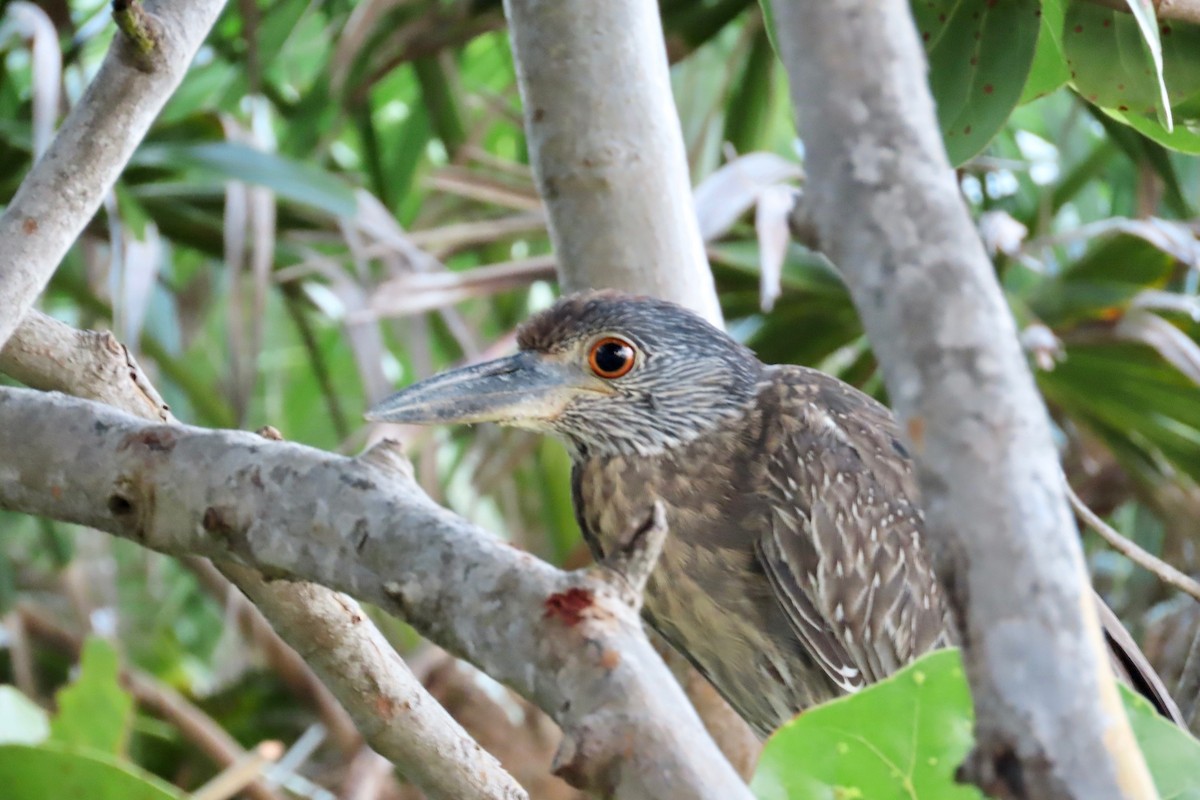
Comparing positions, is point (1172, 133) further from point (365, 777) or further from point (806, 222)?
point (365, 777)

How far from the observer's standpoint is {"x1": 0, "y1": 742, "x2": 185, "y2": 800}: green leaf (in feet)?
3.09

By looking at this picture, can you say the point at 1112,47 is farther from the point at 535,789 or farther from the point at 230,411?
the point at 230,411

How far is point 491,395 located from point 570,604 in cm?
86

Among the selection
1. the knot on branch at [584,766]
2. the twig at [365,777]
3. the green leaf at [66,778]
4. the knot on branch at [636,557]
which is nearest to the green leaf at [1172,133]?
the knot on branch at [636,557]

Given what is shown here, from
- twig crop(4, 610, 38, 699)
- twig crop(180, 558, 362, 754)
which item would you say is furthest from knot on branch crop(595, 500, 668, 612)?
twig crop(4, 610, 38, 699)

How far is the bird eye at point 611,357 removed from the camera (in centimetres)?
154

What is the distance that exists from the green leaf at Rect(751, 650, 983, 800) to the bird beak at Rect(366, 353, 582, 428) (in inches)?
28.4

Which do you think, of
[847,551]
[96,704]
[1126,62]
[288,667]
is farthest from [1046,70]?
[288,667]

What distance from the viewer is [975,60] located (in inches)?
41.5

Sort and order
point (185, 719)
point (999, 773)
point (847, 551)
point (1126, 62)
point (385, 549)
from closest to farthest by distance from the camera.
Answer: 1. point (999, 773)
2. point (385, 549)
3. point (1126, 62)
4. point (847, 551)
5. point (185, 719)

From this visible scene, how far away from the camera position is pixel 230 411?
8.51 feet

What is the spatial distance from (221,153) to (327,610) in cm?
154

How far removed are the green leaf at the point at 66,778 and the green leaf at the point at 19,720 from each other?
1.07ft

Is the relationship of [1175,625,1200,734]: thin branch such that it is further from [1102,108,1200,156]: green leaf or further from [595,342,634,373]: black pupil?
[595,342,634,373]: black pupil
